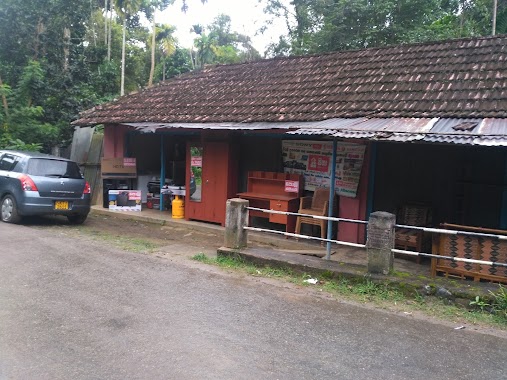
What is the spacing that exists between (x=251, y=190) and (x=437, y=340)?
6.50 meters

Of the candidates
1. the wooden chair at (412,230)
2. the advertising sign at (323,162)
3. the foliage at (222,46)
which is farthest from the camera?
the foliage at (222,46)

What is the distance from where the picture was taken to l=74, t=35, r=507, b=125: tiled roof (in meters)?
8.54

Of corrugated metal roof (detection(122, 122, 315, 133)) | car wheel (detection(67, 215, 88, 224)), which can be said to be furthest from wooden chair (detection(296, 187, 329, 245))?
car wheel (detection(67, 215, 88, 224))

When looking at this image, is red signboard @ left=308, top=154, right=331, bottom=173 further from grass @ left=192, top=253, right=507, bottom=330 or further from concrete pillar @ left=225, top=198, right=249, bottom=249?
grass @ left=192, top=253, right=507, bottom=330

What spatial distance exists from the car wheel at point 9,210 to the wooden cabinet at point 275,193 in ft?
16.2

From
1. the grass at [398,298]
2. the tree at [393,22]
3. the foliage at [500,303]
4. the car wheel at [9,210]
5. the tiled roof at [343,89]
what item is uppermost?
the tree at [393,22]

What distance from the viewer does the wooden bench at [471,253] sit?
6.54 meters

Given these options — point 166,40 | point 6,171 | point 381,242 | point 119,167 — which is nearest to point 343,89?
point 381,242

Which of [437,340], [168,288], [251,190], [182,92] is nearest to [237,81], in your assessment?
[182,92]

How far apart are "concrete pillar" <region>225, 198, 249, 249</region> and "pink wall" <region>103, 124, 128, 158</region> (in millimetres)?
6710

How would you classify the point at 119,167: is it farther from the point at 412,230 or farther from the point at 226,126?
the point at 412,230

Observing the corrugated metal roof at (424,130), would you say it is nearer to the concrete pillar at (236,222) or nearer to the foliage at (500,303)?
the concrete pillar at (236,222)

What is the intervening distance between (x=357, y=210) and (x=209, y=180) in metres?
3.82

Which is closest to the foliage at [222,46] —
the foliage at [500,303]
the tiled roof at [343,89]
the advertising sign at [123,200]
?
the tiled roof at [343,89]
